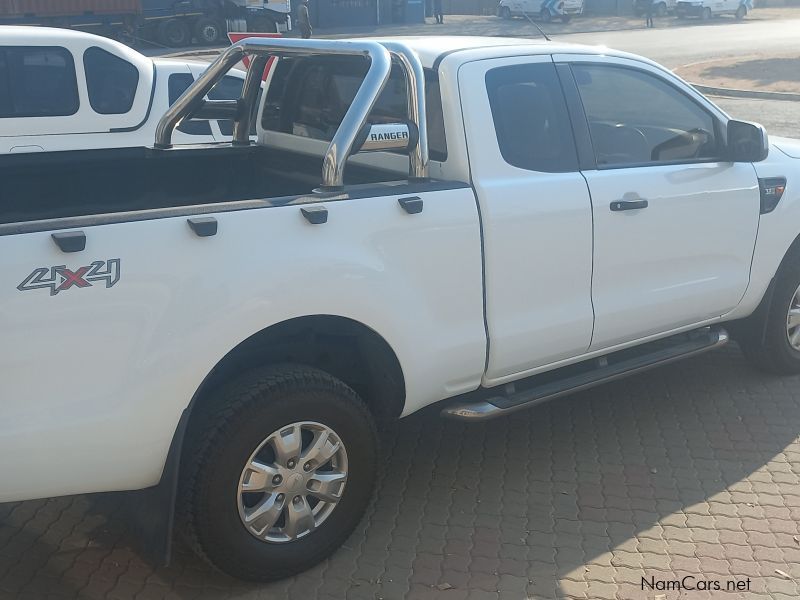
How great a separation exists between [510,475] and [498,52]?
1910 millimetres

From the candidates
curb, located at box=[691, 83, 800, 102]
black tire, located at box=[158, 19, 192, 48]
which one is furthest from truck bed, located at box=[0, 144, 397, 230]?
black tire, located at box=[158, 19, 192, 48]

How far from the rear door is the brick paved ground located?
0.62 meters

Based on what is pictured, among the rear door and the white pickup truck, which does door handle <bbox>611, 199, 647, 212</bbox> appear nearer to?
the white pickup truck

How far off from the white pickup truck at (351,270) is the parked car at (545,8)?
1489 inches

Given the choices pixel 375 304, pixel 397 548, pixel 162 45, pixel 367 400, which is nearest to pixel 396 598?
pixel 397 548

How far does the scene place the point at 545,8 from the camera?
42.1 metres

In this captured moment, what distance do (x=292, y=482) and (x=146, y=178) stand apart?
1990mm

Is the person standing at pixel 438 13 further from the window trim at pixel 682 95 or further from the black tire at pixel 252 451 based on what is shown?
the black tire at pixel 252 451

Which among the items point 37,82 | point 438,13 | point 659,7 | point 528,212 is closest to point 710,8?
point 659,7

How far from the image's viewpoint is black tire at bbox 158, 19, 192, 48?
30469 millimetres

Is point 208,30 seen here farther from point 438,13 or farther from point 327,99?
point 327,99

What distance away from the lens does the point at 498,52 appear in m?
4.15

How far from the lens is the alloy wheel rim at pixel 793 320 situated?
5332 mm

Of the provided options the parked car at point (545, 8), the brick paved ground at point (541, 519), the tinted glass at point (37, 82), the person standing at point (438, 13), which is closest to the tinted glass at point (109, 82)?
the tinted glass at point (37, 82)
